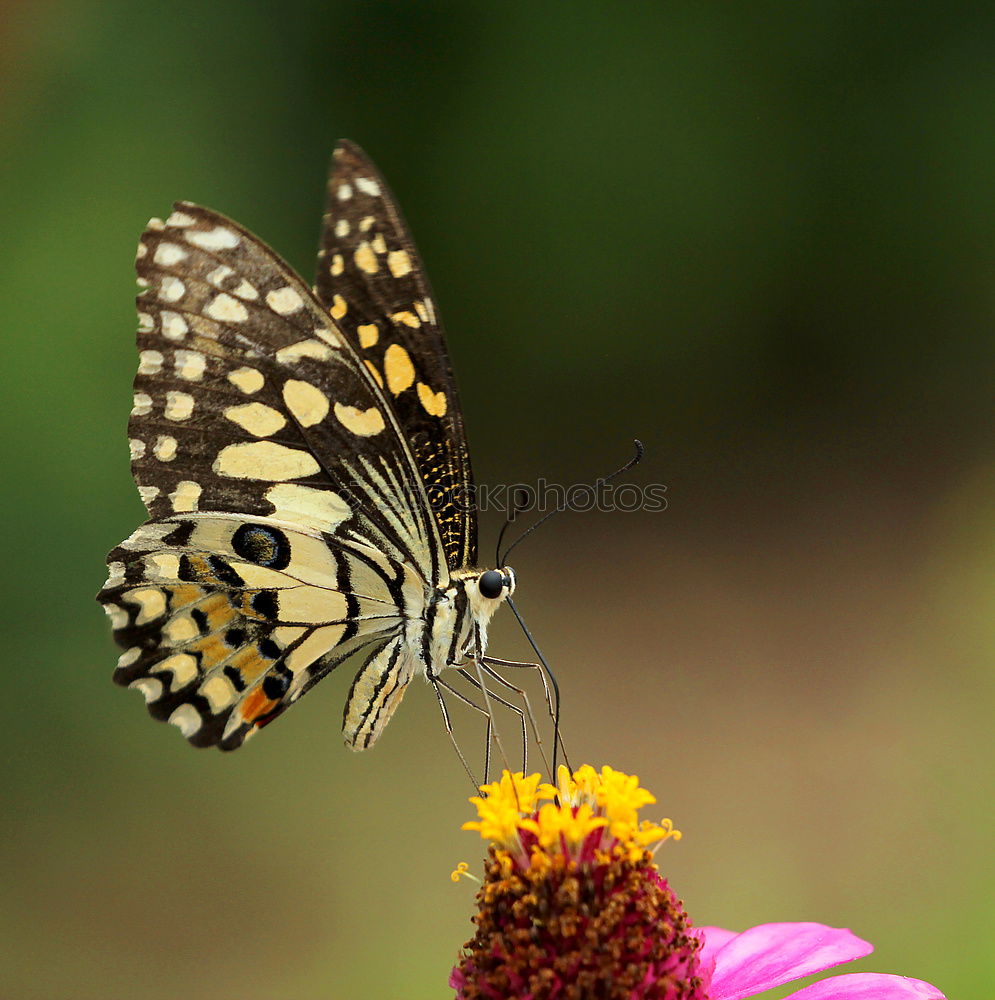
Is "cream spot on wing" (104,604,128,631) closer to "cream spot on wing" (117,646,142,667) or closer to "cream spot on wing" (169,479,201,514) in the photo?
"cream spot on wing" (117,646,142,667)

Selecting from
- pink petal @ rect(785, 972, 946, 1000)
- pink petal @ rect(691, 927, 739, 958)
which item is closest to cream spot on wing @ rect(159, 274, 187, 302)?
pink petal @ rect(691, 927, 739, 958)

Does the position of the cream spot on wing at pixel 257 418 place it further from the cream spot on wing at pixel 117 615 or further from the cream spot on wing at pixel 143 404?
the cream spot on wing at pixel 117 615

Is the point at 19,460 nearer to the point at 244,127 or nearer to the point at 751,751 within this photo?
the point at 244,127

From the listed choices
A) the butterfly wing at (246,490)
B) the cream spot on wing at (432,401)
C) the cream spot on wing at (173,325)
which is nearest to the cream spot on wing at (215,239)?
the butterfly wing at (246,490)

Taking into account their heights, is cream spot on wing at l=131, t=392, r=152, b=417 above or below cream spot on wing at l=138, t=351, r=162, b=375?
below

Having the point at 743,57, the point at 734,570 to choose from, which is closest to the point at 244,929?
the point at 734,570

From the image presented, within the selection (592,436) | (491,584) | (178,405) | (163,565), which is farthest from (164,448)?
(592,436)

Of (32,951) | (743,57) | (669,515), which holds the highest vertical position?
(743,57)

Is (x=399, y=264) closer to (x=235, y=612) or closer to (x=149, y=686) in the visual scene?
(x=235, y=612)
